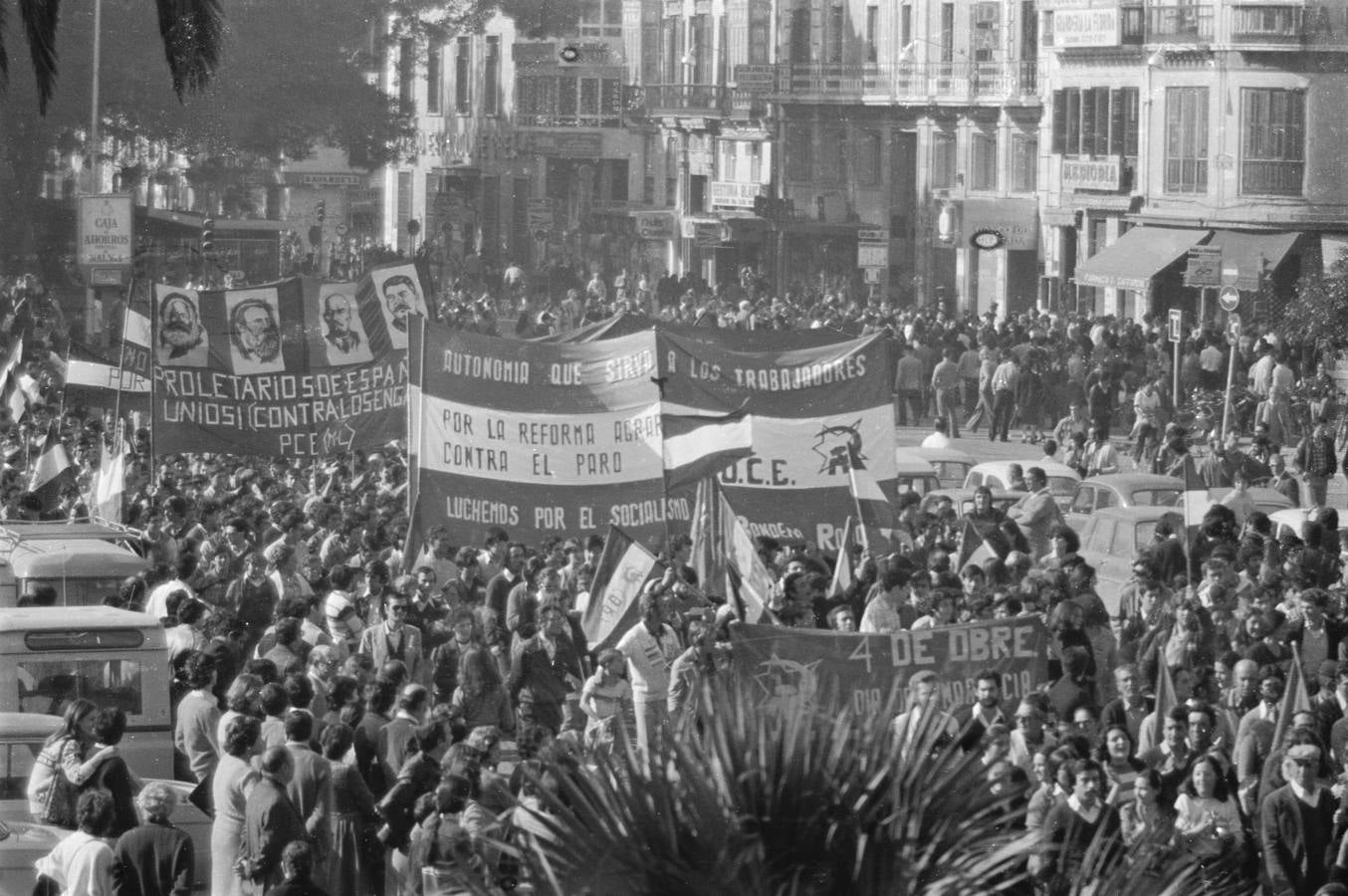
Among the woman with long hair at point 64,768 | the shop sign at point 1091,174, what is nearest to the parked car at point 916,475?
the woman with long hair at point 64,768

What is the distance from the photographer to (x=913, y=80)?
6159 centimetres

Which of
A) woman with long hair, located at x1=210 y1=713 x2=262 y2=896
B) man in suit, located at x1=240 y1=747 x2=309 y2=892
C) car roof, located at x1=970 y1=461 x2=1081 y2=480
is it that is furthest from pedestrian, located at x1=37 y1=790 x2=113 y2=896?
car roof, located at x1=970 y1=461 x2=1081 y2=480

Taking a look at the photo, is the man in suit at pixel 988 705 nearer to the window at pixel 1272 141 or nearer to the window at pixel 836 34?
the window at pixel 1272 141

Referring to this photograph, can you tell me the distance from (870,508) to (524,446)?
232cm

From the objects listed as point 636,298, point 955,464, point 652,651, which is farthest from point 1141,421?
point 636,298

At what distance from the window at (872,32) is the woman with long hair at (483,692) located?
50856 mm

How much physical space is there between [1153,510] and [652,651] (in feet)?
27.4

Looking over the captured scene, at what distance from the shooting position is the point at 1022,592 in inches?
617

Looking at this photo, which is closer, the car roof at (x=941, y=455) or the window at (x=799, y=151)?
the car roof at (x=941, y=455)

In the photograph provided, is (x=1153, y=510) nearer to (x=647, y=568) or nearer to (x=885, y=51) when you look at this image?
(x=647, y=568)

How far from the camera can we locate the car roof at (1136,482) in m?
22.8

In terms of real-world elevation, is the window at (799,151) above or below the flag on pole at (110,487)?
above

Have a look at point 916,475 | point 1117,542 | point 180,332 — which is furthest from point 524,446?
point 916,475

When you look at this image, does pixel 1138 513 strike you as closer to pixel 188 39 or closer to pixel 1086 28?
pixel 188 39
